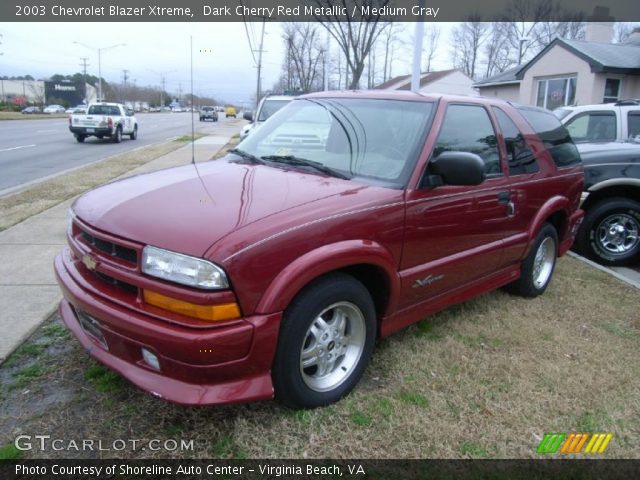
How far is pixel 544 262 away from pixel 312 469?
3.45 metres

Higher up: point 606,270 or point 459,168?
point 459,168

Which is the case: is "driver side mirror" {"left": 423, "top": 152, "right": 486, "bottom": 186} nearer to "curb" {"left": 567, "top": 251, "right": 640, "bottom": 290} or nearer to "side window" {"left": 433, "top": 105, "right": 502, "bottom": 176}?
"side window" {"left": 433, "top": 105, "right": 502, "bottom": 176}

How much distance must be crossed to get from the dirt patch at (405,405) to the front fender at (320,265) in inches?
29.1

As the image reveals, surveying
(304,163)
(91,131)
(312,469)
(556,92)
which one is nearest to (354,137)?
(304,163)

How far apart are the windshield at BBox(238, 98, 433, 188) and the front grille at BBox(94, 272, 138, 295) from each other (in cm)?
144

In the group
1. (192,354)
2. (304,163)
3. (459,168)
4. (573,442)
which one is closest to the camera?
(192,354)

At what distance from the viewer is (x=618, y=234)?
250 inches

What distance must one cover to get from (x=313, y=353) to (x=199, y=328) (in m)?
0.75

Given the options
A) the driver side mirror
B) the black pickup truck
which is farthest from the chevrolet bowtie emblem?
the black pickup truck

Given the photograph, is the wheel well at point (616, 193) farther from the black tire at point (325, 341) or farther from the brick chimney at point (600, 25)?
the brick chimney at point (600, 25)

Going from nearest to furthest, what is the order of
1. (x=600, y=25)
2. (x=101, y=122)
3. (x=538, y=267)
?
(x=538, y=267)
(x=101, y=122)
(x=600, y=25)

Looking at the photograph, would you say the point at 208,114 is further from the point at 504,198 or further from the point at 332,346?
the point at 332,346

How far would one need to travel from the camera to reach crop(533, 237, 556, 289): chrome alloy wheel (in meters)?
4.86

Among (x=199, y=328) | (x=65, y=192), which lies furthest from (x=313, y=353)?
(x=65, y=192)
